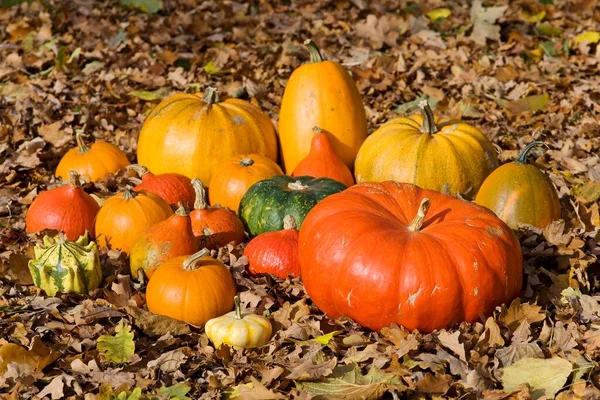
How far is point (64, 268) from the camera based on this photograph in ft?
14.2

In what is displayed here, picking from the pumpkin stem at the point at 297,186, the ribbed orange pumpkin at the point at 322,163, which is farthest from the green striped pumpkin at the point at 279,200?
the ribbed orange pumpkin at the point at 322,163

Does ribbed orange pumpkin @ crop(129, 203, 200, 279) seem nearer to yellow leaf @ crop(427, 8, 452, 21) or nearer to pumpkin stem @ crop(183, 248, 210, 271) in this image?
pumpkin stem @ crop(183, 248, 210, 271)

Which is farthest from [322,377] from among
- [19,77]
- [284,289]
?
[19,77]

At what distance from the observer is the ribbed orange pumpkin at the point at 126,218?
15.8 ft

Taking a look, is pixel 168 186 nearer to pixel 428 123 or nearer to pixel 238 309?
pixel 238 309

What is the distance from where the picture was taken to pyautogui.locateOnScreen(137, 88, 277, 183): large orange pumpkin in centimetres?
562

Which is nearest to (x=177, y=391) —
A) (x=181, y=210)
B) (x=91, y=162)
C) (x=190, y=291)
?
(x=190, y=291)

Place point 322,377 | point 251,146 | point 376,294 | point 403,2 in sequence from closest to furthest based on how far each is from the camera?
1. point 322,377
2. point 376,294
3. point 251,146
4. point 403,2

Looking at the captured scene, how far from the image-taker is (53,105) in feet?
23.0

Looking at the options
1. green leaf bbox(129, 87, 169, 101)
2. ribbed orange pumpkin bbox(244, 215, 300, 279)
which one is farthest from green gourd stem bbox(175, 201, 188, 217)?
green leaf bbox(129, 87, 169, 101)

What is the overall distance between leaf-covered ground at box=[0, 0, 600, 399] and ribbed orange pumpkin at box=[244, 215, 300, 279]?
98 mm

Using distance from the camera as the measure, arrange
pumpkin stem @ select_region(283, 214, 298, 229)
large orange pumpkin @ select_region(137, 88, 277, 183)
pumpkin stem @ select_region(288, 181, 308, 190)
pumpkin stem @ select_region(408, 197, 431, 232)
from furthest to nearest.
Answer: large orange pumpkin @ select_region(137, 88, 277, 183), pumpkin stem @ select_region(288, 181, 308, 190), pumpkin stem @ select_region(283, 214, 298, 229), pumpkin stem @ select_region(408, 197, 431, 232)

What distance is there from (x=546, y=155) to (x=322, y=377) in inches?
136

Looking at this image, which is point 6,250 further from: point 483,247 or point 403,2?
point 403,2
